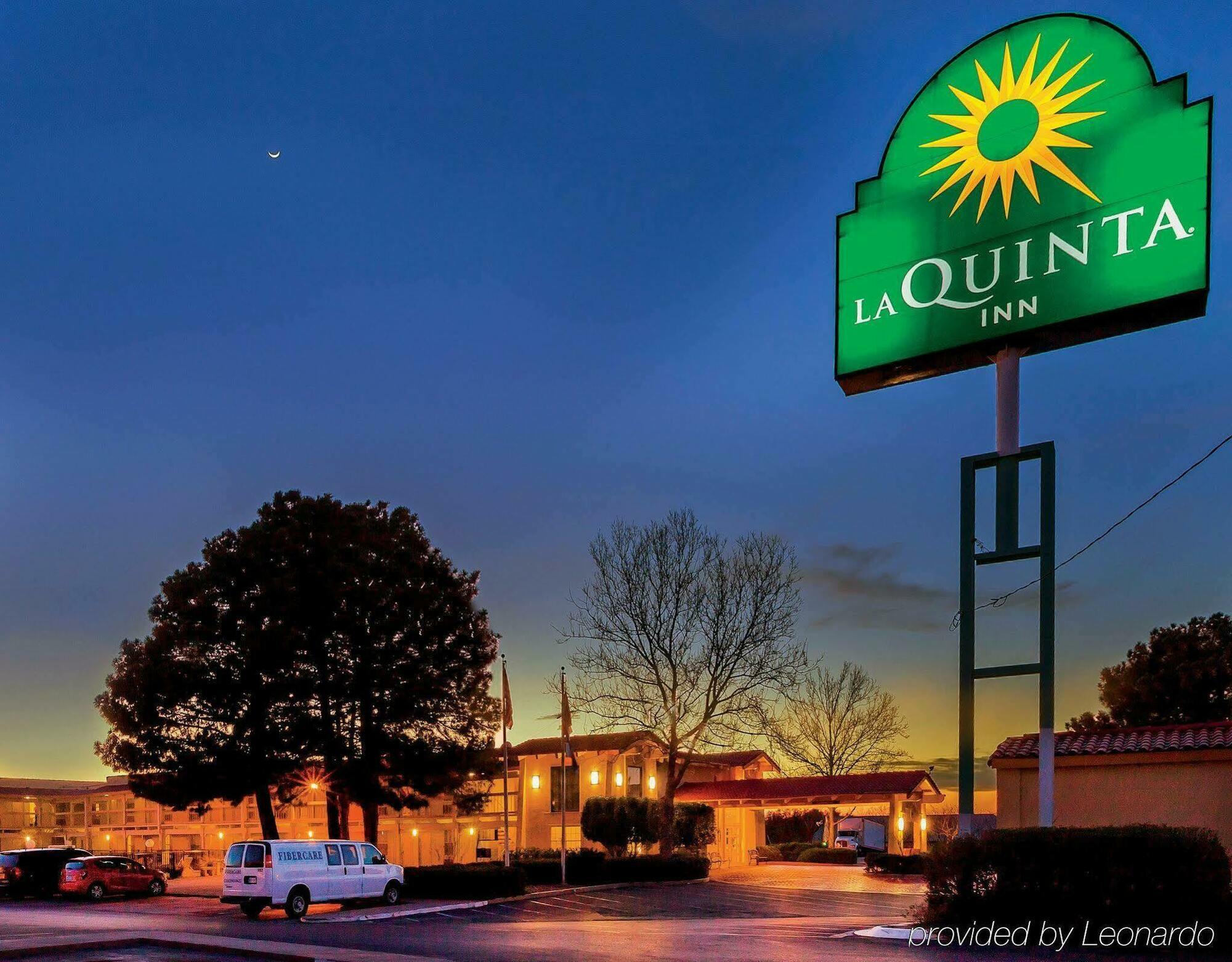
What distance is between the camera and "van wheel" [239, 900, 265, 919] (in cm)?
3019

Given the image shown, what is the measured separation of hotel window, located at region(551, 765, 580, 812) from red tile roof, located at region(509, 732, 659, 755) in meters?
0.90

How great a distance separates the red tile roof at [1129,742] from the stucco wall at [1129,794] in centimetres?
33

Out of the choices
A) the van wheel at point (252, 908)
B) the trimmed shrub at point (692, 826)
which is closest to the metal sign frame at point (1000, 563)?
the van wheel at point (252, 908)

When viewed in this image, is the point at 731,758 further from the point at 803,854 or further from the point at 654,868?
the point at 654,868

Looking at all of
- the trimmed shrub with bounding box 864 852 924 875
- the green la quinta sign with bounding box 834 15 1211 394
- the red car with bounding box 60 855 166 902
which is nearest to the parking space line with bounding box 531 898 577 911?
the red car with bounding box 60 855 166 902

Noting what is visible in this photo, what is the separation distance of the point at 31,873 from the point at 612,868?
1935cm

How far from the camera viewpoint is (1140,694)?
6234cm

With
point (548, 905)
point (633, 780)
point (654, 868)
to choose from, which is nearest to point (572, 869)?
point (654, 868)

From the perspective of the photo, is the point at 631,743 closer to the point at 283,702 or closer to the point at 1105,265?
the point at 283,702

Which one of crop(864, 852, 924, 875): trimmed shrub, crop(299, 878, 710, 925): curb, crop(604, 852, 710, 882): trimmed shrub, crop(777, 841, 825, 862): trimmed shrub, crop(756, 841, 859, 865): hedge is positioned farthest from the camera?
crop(777, 841, 825, 862): trimmed shrub

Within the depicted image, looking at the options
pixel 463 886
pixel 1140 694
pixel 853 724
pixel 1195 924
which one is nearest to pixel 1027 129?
pixel 1195 924

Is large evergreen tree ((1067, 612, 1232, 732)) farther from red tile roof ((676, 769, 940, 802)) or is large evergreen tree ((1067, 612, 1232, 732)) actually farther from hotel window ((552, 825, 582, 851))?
hotel window ((552, 825, 582, 851))

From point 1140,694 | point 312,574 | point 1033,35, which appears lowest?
point 1140,694

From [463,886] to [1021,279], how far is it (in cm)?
2374
